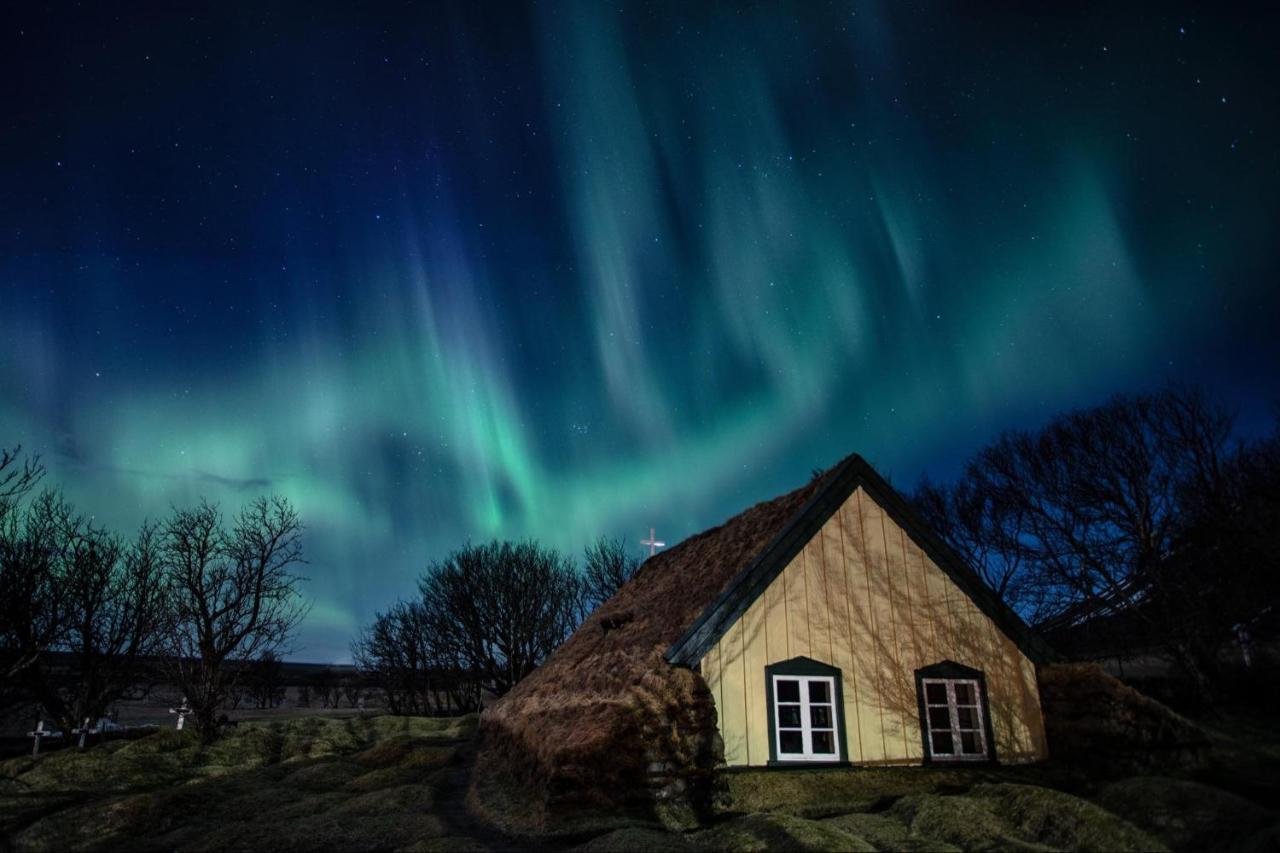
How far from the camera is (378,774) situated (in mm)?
17594

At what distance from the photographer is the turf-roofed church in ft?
37.1

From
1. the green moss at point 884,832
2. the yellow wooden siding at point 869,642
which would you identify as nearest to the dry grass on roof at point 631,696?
the yellow wooden siding at point 869,642

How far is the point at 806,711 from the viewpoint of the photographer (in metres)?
12.5

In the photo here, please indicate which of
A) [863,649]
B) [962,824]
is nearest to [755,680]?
[863,649]

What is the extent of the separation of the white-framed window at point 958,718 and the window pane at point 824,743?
5.86ft

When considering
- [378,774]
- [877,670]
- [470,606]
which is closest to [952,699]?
[877,670]

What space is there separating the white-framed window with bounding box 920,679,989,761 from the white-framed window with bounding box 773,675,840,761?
1.89 metres

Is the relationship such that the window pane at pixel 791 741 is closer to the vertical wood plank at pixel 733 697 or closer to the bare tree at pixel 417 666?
the vertical wood plank at pixel 733 697

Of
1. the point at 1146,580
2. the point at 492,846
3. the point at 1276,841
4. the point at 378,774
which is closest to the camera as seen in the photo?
the point at 1276,841

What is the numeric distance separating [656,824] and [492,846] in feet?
7.55

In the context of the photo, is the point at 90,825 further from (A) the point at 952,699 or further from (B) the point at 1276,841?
(B) the point at 1276,841

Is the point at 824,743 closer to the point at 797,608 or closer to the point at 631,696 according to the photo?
the point at 797,608

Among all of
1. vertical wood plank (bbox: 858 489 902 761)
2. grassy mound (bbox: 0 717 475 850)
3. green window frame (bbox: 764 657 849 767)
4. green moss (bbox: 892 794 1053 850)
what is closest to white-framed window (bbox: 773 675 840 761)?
green window frame (bbox: 764 657 849 767)

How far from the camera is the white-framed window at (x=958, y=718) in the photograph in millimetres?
13055
